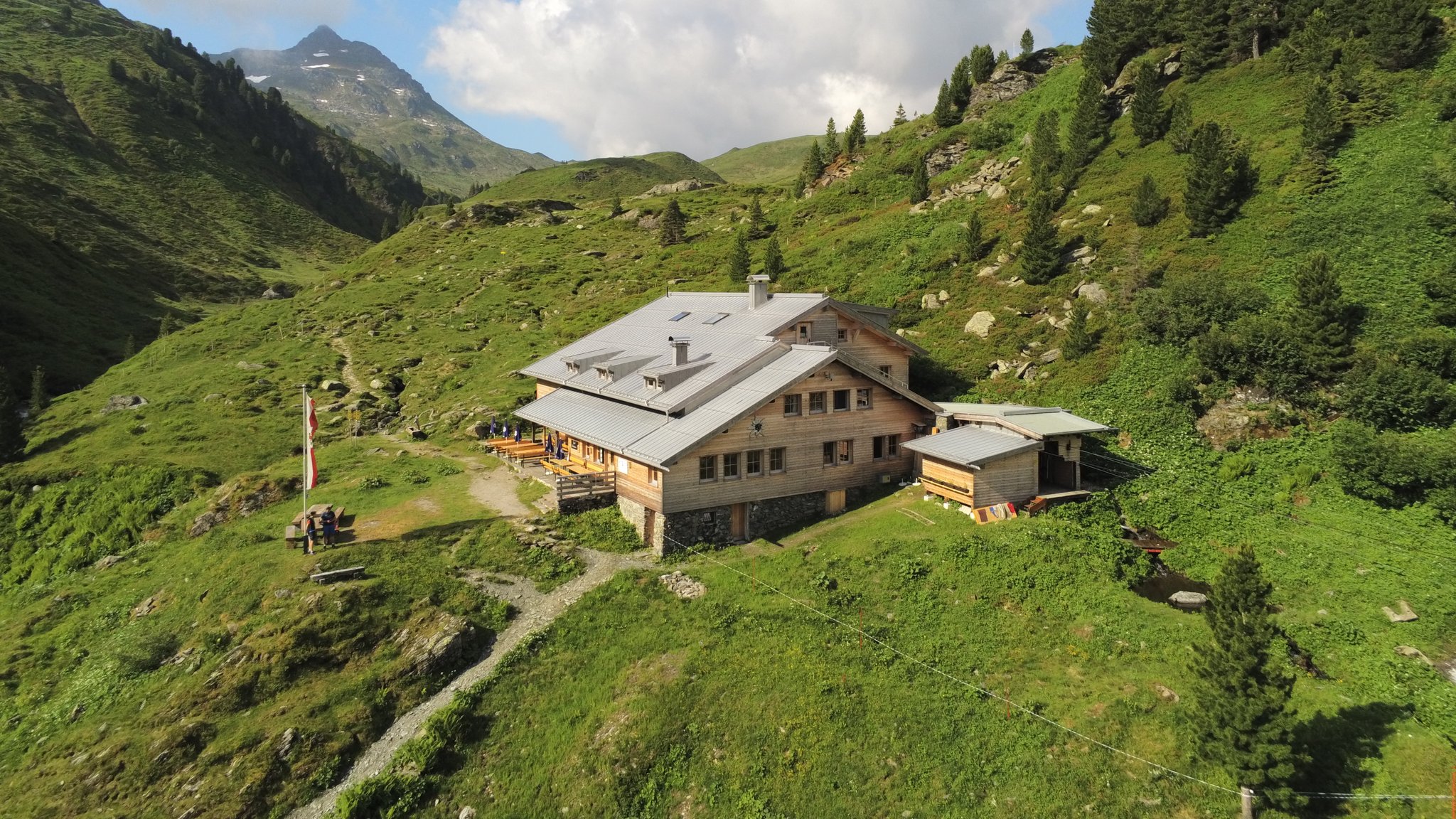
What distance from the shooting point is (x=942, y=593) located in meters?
25.4

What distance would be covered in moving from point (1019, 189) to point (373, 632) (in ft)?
212

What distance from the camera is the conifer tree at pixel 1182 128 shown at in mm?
54875

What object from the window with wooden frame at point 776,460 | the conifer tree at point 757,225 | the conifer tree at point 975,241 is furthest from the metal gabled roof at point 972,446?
the conifer tree at point 757,225

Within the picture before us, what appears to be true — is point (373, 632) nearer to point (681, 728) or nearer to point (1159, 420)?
point (681, 728)

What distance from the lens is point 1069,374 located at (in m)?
39.8

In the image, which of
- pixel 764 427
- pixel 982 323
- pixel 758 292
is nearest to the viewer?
pixel 764 427

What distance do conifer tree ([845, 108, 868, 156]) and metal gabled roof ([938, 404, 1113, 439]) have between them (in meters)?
76.5

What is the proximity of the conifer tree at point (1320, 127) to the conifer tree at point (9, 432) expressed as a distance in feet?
325

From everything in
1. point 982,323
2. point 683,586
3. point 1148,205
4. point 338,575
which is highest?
point 1148,205

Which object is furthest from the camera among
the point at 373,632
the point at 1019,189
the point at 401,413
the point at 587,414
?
the point at 1019,189

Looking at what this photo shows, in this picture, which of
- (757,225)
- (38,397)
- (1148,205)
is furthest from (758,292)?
(38,397)

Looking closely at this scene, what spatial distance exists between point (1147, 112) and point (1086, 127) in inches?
198

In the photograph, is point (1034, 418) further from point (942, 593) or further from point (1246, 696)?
point (1246, 696)

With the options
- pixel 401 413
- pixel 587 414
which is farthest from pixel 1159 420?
pixel 401 413
